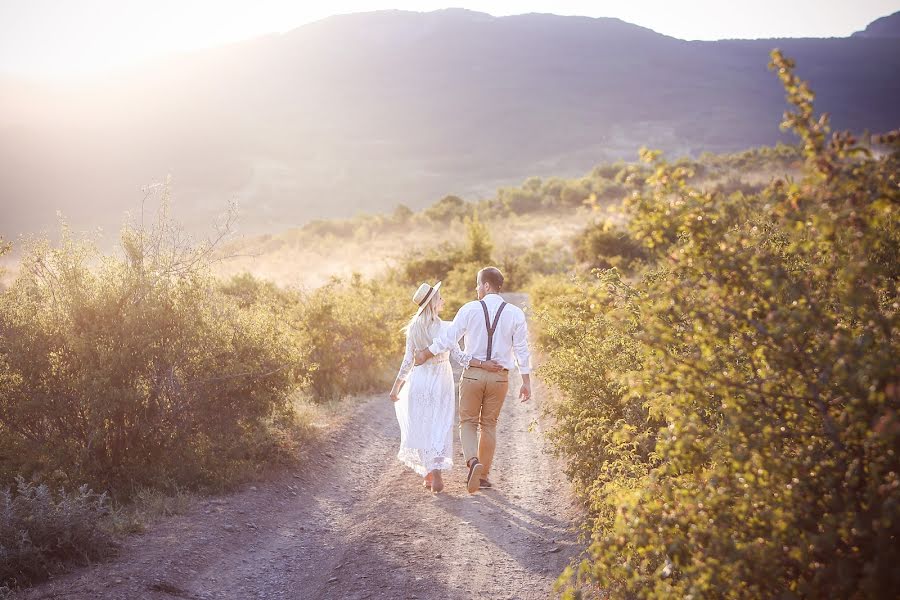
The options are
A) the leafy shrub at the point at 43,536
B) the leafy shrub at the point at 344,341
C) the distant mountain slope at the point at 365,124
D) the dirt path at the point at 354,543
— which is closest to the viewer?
the leafy shrub at the point at 43,536

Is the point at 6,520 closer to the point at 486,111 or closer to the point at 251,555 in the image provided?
the point at 251,555

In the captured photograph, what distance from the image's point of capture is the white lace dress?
784 centimetres

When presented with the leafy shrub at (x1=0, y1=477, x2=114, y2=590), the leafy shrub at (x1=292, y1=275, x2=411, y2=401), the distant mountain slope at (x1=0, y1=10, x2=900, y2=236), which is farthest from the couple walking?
the distant mountain slope at (x1=0, y1=10, x2=900, y2=236)

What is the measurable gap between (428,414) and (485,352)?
1.01m

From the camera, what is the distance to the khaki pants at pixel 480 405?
25.0 ft

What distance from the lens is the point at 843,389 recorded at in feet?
10.3

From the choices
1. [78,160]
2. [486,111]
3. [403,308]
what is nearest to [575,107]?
[486,111]

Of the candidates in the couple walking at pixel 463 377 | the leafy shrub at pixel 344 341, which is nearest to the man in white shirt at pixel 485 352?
the couple walking at pixel 463 377

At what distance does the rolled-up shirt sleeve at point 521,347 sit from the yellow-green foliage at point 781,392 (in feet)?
11.5

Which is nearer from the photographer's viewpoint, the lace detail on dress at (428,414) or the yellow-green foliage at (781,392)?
the yellow-green foliage at (781,392)

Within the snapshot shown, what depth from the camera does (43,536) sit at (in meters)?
5.48

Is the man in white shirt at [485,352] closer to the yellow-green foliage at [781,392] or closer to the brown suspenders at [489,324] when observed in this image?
the brown suspenders at [489,324]

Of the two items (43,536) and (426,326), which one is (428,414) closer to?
(426,326)

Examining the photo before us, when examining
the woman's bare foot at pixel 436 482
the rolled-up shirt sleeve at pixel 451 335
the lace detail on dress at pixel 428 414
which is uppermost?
the rolled-up shirt sleeve at pixel 451 335
